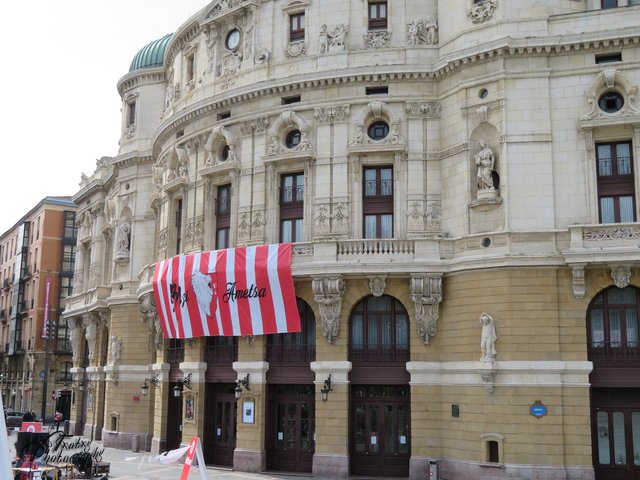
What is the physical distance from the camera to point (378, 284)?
36.2 meters

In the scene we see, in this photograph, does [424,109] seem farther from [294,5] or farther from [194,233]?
[194,233]

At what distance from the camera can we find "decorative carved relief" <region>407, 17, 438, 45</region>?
38344 mm

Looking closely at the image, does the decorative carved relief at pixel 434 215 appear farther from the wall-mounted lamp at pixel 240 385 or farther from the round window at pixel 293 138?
the wall-mounted lamp at pixel 240 385

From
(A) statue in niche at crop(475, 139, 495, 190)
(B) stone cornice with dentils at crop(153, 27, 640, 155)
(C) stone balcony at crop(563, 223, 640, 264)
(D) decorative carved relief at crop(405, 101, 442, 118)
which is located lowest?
(C) stone balcony at crop(563, 223, 640, 264)

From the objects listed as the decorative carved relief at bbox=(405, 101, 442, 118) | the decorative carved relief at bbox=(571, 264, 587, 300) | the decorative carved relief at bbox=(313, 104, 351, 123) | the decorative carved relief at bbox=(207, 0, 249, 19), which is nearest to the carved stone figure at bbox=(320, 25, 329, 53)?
the decorative carved relief at bbox=(313, 104, 351, 123)

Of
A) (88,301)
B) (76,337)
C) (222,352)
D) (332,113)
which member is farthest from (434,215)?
(76,337)

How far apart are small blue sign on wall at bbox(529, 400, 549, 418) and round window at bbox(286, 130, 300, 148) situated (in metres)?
17.5

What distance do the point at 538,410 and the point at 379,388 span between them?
798 centimetres

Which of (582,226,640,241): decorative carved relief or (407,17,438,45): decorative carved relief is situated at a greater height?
(407,17,438,45): decorative carved relief

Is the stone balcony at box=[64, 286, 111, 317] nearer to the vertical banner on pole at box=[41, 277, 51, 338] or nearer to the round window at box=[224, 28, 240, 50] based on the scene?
the vertical banner on pole at box=[41, 277, 51, 338]

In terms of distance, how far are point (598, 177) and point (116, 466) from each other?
92.3 feet

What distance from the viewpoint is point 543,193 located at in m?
33.4

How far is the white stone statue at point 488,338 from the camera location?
32.7 m

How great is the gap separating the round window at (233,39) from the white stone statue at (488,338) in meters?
21.5
